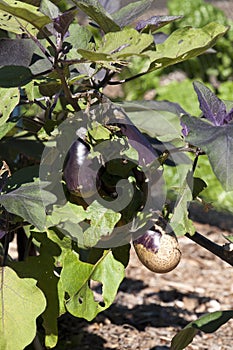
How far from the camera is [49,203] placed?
0.98 meters

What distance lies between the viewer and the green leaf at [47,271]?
46.6 inches

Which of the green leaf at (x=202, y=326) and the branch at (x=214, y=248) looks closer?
the branch at (x=214, y=248)

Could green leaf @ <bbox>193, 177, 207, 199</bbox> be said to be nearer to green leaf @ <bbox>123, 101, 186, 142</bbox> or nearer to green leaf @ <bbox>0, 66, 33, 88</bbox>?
green leaf @ <bbox>123, 101, 186, 142</bbox>

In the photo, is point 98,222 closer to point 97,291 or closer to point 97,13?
point 97,13

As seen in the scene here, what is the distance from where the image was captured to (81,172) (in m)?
0.99

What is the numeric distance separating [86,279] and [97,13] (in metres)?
0.45

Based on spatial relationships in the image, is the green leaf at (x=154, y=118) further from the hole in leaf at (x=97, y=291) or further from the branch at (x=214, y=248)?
the hole in leaf at (x=97, y=291)

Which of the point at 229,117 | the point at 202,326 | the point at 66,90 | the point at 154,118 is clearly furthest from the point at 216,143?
the point at 202,326

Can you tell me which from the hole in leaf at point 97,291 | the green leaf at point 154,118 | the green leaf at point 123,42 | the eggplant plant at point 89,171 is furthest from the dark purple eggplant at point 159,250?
the hole in leaf at point 97,291

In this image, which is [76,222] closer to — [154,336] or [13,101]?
[13,101]

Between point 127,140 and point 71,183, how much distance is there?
0.10 m

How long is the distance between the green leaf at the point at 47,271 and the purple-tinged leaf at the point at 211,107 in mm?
367

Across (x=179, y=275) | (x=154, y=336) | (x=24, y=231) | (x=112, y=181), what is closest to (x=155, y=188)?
(x=112, y=181)

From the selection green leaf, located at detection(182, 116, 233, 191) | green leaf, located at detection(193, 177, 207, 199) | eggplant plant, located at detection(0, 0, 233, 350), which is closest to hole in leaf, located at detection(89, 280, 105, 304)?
eggplant plant, located at detection(0, 0, 233, 350)
